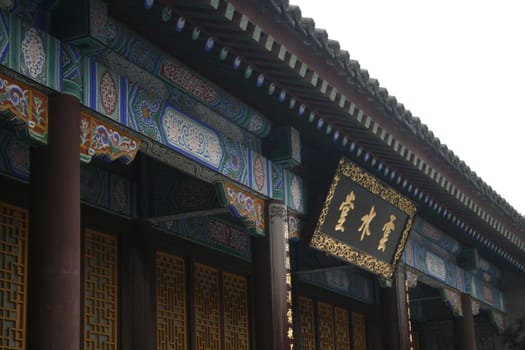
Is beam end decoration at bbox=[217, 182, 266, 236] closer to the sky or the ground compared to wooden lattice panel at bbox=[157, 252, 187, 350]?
closer to the sky

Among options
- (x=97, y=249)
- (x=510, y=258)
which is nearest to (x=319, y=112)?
(x=97, y=249)

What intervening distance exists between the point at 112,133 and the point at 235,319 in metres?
4.93

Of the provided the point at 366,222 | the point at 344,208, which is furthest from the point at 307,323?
the point at 344,208

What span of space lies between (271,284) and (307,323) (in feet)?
15.5

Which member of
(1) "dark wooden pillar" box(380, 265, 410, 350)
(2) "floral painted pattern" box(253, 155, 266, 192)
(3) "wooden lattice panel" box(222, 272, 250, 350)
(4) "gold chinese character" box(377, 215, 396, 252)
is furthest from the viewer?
(1) "dark wooden pillar" box(380, 265, 410, 350)

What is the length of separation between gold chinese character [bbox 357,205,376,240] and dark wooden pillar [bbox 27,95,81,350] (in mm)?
5504

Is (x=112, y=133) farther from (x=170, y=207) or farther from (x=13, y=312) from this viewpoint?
(x=170, y=207)

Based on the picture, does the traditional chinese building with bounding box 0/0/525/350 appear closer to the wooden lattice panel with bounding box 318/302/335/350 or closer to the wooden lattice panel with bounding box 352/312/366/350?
the wooden lattice panel with bounding box 318/302/335/350

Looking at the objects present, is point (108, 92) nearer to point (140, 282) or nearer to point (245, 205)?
point (245, 205)

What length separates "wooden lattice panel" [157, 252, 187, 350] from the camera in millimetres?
10188

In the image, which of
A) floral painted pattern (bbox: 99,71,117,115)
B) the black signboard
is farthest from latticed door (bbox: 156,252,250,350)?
floral painted pattern (bbox: 99,71,117,115)

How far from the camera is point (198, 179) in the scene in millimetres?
9336

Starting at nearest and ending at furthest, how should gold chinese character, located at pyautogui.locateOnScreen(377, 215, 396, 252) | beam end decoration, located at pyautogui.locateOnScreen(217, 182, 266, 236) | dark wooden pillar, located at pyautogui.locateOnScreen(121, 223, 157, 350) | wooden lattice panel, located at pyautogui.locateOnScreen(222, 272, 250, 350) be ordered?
beam end decoration, located at pyautogui.locateOnScreen(217, 182, 266, 236) < dark wooden pillar, located at pyautogui.locateOnScreen(121, 223, 157, 350) < wooden lattice panel, located at pyautogui.locateOnScreen(222, 272, 250, 350) < gold chinese character, located at pyautogui.locateOnScreen(377, 215, 396, 252)

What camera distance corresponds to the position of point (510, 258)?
56.3 ft
